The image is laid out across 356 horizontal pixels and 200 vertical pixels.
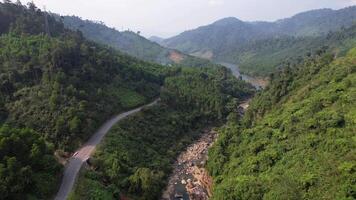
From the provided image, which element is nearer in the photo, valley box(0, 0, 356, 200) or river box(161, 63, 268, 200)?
valley box(0, 0, 356, 200)

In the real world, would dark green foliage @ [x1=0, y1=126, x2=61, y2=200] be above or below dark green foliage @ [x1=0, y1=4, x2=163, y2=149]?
below

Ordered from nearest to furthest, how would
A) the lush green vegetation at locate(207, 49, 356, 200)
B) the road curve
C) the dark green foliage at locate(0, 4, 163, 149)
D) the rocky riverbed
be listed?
the lush green vegetation at locate(207, 49, 356, 200)
the road curve
the rocky riverbed
the dark green foliage at locate(0, 4, 163, 149)

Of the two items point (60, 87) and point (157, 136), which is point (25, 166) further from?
point (157, 136)

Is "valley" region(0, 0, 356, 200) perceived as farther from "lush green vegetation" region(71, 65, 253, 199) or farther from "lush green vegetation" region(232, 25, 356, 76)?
"lush green vegetation" region(232, 25, 356, 76)

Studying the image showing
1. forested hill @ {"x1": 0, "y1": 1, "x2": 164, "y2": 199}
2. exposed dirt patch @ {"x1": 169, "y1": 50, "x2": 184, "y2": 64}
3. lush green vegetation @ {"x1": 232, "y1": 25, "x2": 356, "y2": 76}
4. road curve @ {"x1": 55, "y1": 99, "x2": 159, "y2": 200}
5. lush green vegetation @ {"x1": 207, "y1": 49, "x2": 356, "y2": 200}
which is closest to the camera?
lush green vegetation @ {"x1": 207, "y1": 49, "x2": 356, "y2": 200}

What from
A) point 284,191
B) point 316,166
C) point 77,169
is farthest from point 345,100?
point 77,169

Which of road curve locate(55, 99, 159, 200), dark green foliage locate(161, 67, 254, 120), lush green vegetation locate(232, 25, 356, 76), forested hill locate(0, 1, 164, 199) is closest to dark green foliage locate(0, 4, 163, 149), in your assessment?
forested hill locate(0, 1, 164, 199)

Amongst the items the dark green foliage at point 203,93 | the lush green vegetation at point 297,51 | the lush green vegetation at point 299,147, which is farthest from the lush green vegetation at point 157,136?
the lush green vegetation at point 297,51
